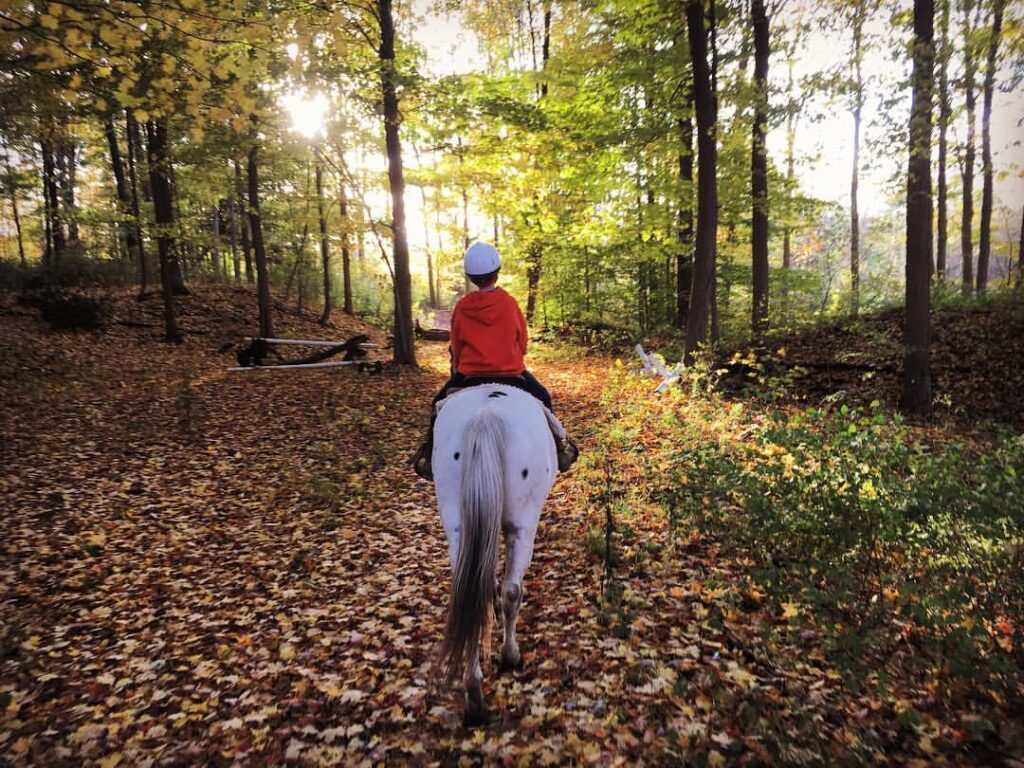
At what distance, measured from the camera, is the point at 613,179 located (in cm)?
1836

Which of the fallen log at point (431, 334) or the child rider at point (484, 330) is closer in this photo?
the child rider at point (484, 330)

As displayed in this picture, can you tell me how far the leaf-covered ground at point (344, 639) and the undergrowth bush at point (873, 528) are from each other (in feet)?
0.97

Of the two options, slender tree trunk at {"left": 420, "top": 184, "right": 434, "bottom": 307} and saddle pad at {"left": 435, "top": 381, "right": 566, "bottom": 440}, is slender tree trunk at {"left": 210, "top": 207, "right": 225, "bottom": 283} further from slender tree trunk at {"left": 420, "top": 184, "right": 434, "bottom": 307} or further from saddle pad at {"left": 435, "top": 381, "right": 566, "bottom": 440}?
saddle pad at {"left": 435, "top": 381, "right": 566, "bottom": 440}

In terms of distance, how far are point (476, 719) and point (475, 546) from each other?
1236 millimetres

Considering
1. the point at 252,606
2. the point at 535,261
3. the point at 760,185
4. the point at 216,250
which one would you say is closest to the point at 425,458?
the point at 252,606

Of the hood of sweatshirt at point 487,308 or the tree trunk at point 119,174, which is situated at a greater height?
the tree trunk at point 119,174

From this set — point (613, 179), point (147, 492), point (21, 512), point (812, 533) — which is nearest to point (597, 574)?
point (812, 533)

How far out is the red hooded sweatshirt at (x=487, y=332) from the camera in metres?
4.39

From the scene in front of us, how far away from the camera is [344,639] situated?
4.75 meters

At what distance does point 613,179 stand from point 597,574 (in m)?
16.1

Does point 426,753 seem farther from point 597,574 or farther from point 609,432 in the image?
point 609,432

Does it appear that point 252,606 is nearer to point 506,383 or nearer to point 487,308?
point 506,383

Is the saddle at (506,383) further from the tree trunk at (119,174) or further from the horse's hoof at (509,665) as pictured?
the tree trunk at (119,174)

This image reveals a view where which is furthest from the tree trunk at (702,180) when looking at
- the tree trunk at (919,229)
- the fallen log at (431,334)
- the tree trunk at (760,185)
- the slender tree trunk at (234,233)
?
the slender tree trunk at (234,233)
